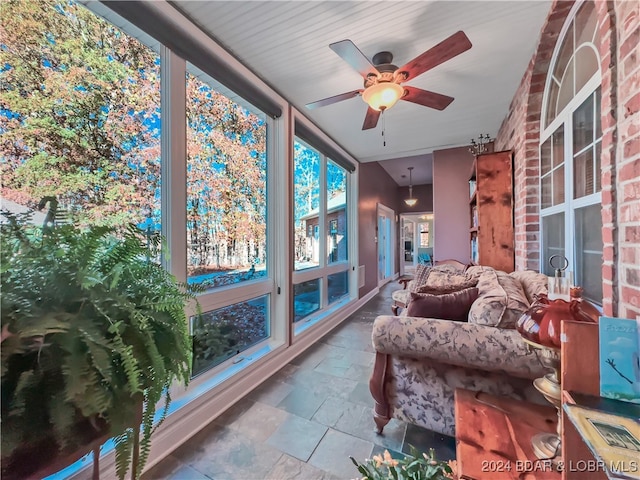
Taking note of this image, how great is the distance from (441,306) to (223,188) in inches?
75.0

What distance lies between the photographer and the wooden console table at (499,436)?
88 cm

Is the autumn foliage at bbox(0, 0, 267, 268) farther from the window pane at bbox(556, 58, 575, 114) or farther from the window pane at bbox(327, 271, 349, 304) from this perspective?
the window pane at bbox(556, 58, 575, 114)

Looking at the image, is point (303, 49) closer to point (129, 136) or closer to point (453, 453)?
point (129, 136)

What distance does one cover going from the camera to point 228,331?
7.13ft

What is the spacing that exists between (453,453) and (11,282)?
82.1 inches

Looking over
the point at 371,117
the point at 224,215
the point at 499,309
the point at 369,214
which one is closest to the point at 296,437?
the point at 499,309

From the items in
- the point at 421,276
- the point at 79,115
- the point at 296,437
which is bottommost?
the point at 296,437

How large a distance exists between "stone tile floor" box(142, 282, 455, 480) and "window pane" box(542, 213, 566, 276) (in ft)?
5.63

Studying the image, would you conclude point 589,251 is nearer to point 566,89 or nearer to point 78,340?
point 566,89

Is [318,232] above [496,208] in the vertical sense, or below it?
below

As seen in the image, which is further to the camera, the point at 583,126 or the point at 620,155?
the point at 583,126

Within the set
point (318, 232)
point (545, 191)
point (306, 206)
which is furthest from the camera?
point (318, 232)

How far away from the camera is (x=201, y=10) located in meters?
1.63

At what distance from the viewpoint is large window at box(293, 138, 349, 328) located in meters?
3.22
